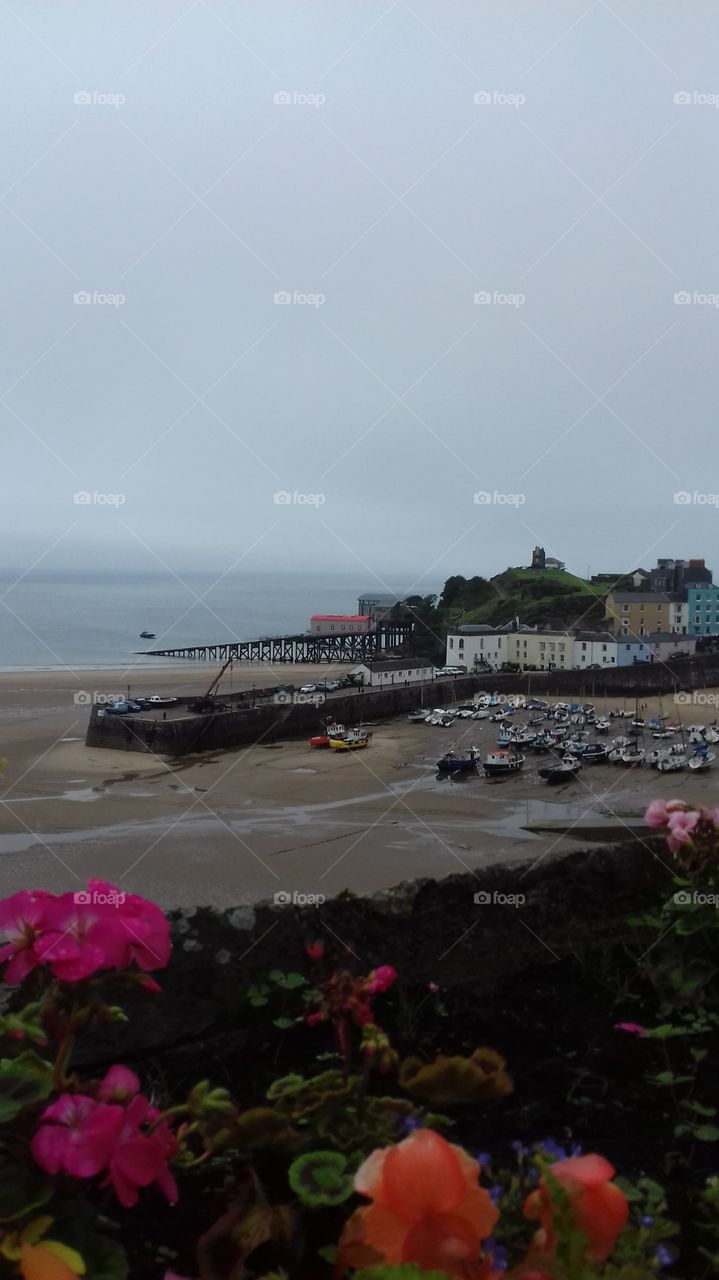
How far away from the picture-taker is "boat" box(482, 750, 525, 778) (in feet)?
33.1

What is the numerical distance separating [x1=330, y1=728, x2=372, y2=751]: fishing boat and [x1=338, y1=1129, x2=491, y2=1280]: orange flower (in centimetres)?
1119

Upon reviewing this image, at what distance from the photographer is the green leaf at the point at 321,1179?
25.0 inches

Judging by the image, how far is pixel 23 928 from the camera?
0.66 meters

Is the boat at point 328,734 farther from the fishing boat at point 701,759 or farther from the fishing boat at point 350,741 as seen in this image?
the fishing boat at point 701,759

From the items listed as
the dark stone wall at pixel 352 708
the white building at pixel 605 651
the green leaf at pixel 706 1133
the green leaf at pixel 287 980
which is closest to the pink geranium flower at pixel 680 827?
the green leaf at pixel 706 1133

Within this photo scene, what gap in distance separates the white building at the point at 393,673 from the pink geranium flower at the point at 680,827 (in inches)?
569

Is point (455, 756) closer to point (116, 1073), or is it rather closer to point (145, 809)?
point (145, 809)

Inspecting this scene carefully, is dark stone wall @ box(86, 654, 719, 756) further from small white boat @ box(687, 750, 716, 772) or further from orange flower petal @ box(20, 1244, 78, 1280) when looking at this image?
orange flower petal @ box(20, 1244, 78, 1280)

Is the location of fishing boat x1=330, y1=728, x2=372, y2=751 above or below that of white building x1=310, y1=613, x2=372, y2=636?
below

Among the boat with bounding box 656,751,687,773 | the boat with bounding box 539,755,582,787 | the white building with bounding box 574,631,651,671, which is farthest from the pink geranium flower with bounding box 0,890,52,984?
the white building with bounding box 574,631,651,671

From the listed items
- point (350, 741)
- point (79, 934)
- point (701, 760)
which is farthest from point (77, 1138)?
point (350, 741)

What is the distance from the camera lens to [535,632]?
18.1m

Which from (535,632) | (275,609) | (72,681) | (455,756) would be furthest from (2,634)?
(455,756)

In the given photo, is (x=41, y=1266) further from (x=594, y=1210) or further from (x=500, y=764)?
(x=500, y=764)
